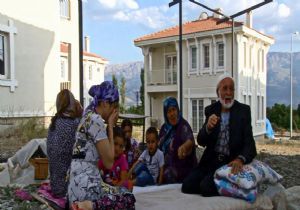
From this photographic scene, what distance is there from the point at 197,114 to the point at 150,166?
2207cm

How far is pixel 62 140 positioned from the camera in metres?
4.79

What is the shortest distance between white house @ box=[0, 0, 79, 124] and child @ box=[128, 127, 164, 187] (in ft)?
32.0

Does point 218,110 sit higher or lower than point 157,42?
lower

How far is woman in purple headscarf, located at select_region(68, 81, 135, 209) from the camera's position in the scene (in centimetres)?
368

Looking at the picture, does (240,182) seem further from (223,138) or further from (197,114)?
(197,114)

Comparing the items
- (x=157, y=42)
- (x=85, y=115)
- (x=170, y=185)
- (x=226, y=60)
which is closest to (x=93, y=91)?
(x=85, y=115)

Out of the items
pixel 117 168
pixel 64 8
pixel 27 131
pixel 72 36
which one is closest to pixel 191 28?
pixel 64 8

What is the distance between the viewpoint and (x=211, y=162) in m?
5.25

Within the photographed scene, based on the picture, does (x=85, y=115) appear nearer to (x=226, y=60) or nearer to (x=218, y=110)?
(x=218, y=110)

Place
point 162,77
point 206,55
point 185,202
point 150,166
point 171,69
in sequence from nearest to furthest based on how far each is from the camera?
point 185,202
point 150,166
point 206,55
point 171,69
point 162,77

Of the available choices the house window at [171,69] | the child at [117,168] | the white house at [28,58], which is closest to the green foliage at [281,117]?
the house window at [171,69]

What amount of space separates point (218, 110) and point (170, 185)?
110 centimetres

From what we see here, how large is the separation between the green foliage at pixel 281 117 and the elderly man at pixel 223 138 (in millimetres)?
32610

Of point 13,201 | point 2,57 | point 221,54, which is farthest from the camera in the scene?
point 221,54
